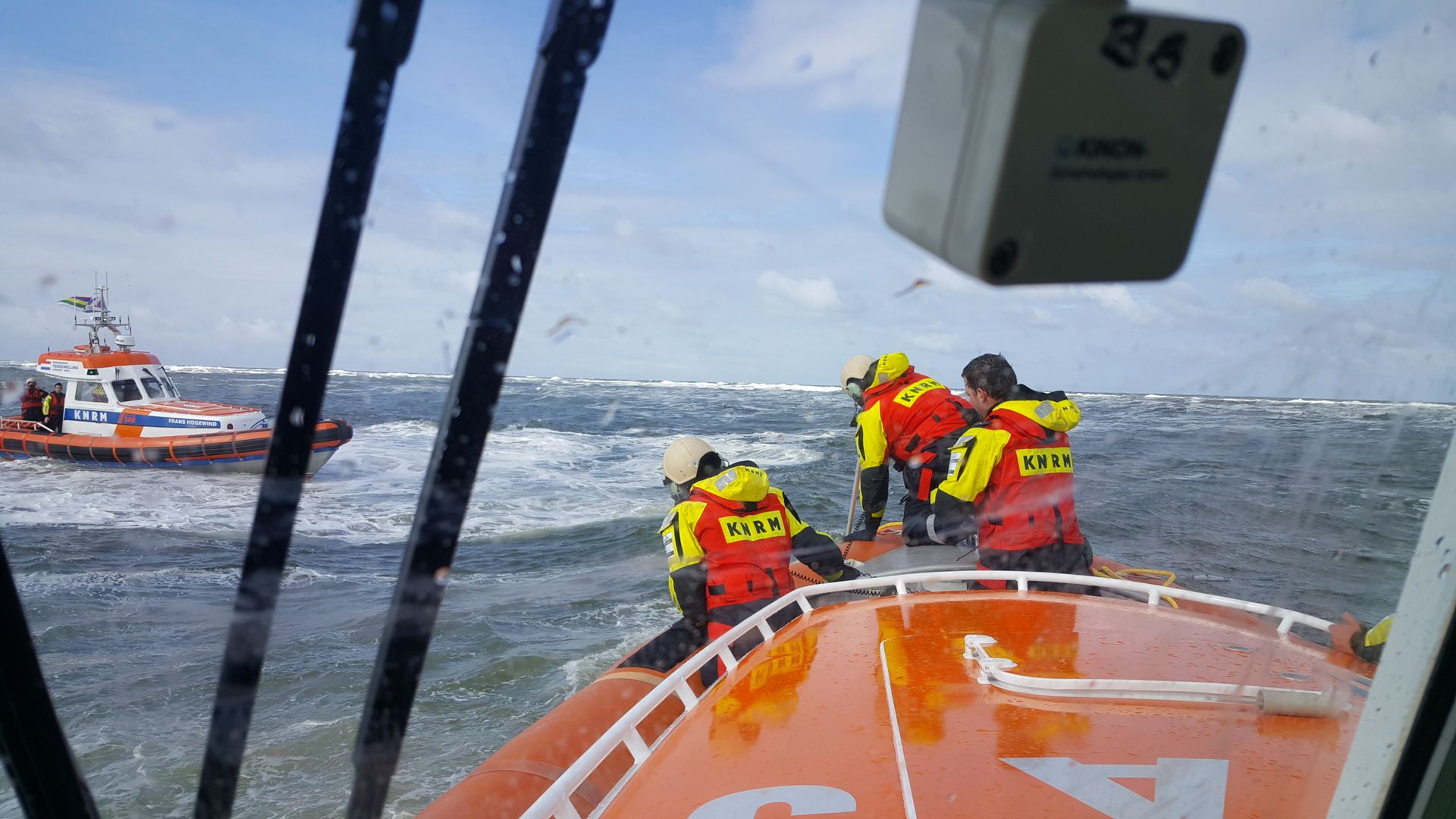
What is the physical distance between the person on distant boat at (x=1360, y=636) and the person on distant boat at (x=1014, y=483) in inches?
69.3

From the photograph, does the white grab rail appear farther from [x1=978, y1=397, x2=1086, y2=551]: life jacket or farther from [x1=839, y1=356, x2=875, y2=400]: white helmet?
[x1=839, y1=356, x2=875, y2=400]: white helmet

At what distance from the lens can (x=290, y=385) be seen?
912 mm

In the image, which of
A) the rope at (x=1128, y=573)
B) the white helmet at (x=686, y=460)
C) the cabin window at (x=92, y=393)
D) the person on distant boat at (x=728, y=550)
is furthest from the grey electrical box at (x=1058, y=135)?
the cabin window at (x=92, y=393)

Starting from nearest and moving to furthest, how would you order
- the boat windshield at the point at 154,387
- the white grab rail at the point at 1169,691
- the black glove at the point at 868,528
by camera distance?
the white grab rail at the point at 1169,691 → the black glove at the point at 868,528 → the boat windshield at the point at 154,387

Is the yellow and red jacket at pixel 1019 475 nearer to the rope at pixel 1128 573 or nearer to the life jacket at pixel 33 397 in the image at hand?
the rope at pixel 1128 573

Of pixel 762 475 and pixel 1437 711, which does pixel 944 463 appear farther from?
pixel 1437 711

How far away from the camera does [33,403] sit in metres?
11.8

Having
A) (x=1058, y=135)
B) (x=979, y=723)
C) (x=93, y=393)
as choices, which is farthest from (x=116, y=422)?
(x=1058, y=135)

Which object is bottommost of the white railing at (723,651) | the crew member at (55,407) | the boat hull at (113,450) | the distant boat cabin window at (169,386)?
the boat hull at (113,450)

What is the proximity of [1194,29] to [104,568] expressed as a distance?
9712 millimetres

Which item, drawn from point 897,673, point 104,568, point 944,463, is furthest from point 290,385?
point 104,568

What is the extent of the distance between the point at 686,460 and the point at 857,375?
70.6 inches

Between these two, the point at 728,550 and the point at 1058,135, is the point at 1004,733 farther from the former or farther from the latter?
the point at 1058,135

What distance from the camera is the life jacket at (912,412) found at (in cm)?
491
